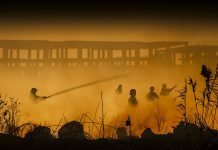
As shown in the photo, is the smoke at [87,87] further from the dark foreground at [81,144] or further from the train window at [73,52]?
the dark foreground at [81,144]

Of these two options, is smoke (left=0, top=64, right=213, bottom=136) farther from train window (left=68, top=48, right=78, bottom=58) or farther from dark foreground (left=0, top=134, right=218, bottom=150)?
dark foreground (left=0, top=134, right=218, bottom=150)

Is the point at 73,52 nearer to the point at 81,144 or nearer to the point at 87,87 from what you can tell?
the point at 87,87

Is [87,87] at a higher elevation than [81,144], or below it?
higher

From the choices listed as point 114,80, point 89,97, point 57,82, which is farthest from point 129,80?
point 57,82

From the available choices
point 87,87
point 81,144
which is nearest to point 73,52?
point 87,87

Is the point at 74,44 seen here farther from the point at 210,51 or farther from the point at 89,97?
the point at 210,51

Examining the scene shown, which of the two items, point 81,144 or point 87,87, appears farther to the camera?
point 87,87

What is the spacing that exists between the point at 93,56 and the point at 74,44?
1.32 meters

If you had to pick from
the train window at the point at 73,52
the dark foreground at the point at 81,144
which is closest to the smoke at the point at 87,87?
the train window at the point at 73,52

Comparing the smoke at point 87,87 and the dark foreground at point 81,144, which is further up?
the smoke at point 87,87

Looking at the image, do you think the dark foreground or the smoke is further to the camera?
the smoke

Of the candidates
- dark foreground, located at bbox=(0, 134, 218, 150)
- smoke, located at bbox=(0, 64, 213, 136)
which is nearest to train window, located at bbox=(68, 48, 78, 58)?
smoke, located at bbox=(0, 64, 213, 136)

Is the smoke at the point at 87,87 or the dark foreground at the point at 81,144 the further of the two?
the smoke at the point at 87,87

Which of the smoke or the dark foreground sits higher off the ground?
the smoke
